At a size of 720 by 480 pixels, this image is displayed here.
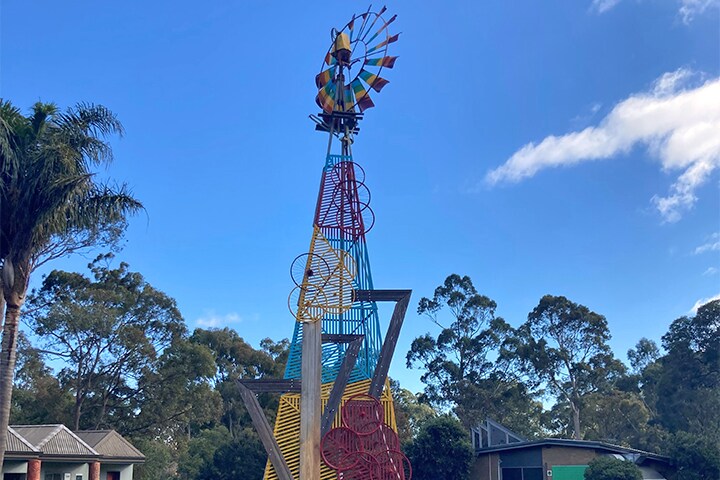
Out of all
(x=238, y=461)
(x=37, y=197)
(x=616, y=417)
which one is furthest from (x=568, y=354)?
(x=37, y=197)

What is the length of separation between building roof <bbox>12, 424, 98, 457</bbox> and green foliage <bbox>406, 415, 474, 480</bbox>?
11177 mm

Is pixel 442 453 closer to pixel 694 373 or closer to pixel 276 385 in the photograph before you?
pixel 276 385

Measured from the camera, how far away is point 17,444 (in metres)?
21.9

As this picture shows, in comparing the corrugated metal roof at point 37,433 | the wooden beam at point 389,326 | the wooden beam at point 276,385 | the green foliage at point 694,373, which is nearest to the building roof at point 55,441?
the corrugated metal roof at point 37,433

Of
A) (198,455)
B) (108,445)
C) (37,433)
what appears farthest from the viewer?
(198,455)

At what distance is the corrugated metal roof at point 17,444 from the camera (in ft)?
70.9

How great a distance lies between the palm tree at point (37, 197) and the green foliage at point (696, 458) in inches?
795

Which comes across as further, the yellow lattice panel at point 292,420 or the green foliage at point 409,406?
the green foliage at point 409,406

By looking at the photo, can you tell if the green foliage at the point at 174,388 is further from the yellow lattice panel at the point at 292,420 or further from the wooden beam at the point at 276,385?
the wooden beam at the point at 276,385

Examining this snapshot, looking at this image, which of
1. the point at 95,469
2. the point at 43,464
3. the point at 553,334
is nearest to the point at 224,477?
the point at 95,469

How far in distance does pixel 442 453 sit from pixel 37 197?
1844 cm

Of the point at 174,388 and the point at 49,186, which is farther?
the point at 174,388

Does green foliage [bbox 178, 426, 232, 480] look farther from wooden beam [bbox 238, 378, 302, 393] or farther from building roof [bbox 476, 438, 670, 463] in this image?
wooden beam [bbox 238, 378, 302, 393]

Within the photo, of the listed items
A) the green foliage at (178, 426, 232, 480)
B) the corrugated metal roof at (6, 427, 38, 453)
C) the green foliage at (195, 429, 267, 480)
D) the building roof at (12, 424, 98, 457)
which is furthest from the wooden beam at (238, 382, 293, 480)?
the green foliage at (178, 426, 232, 480)
